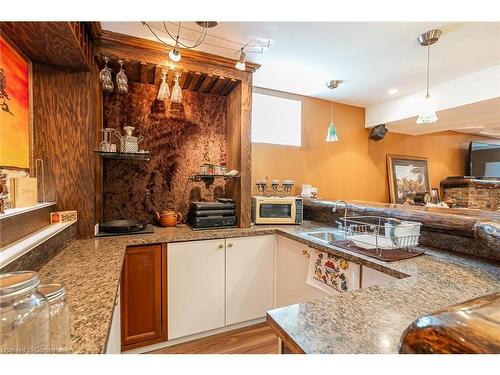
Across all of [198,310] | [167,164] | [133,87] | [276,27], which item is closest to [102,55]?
[133,87]

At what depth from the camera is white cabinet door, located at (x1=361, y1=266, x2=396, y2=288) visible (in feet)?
4.18

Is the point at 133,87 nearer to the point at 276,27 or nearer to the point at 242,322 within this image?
the point at 276,27

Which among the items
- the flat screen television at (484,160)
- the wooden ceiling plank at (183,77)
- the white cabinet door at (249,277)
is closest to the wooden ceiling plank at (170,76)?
the wooden ceiling plank at (183,77)

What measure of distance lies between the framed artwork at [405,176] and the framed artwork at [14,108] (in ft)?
13.4

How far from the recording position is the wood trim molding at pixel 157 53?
1.68 metres

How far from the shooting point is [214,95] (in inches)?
98.1

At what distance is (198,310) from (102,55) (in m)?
2.00

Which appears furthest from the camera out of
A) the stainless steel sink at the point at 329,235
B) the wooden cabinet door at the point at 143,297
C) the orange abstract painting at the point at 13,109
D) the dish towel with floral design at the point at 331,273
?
the stainless steel sink at the point at 329,235

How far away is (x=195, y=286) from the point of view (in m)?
1.85

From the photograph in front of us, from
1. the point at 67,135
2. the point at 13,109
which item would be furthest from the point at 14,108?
the point at 67,135

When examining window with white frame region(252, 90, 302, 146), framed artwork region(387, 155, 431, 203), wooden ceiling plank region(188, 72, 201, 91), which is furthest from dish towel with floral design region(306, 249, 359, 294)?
framed artwork region(387, 155, 431, 203)

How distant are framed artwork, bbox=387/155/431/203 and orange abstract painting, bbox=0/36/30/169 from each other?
13.4ft

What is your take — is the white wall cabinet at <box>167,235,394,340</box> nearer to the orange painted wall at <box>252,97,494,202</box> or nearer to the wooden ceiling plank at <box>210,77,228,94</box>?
the orange painted wall at <box>252,97,494,202</box>

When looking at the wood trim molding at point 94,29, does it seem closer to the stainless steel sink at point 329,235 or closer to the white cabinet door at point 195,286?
the white cabinet door at point 195,286
